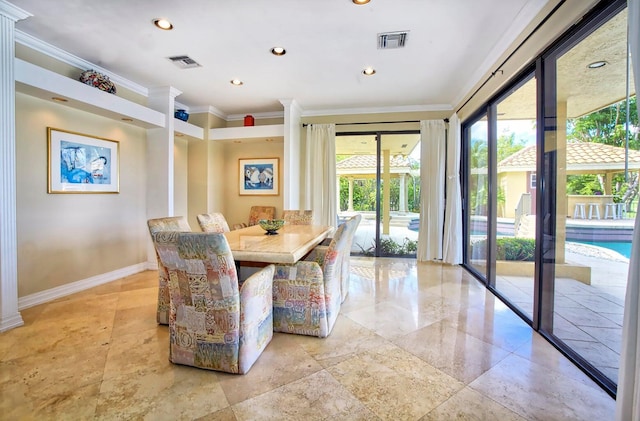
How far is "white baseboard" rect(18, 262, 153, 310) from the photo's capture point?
2.94 meters

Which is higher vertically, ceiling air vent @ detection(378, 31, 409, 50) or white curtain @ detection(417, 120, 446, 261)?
ceiling air vent @ detection(378, 31, 409, 50)

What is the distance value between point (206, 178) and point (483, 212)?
13.9 ft

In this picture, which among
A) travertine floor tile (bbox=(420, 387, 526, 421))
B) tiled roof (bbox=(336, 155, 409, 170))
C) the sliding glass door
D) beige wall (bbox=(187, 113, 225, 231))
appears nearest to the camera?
travertine floor tile (bbox=(420, 387, 526, 421))

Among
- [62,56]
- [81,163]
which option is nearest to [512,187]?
[81,163]

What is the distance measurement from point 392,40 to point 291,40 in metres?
0.96

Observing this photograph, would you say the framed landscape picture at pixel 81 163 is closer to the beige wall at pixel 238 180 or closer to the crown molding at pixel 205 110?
the crown molding at pixel 205 110

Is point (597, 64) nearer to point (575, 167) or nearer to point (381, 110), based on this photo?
point (575, 167)

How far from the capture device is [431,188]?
15.7 ft

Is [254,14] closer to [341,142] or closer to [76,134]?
A: [76,134]

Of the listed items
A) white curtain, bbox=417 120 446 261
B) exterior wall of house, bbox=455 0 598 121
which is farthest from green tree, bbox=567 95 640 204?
white curtain, bbox=417 120 446 261

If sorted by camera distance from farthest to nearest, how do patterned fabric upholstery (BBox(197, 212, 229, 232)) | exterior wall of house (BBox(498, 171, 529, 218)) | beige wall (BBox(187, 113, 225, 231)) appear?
beige wall (BBox(187, 113, 225, 231)) < patterned fabric upholstery (BBox(197, 212, 229, 232)) < exterior wall of house (BBox(498, 171, 529, 218))

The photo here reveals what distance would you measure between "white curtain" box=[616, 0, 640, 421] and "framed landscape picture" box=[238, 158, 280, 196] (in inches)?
181

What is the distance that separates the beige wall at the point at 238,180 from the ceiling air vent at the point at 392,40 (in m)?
2.83

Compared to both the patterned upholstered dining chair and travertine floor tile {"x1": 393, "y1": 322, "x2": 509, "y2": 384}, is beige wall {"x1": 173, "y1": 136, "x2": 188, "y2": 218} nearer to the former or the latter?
the patterned upholstered dining chair
